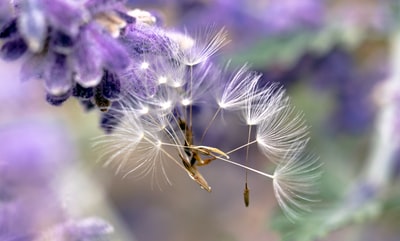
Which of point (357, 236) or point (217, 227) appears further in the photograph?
point (217, 227)

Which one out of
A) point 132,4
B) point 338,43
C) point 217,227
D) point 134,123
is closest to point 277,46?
point 338,43

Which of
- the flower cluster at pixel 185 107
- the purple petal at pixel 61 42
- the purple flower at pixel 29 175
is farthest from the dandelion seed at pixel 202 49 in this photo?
the purple flower at pixel 29 175

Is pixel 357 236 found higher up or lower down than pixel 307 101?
lower down

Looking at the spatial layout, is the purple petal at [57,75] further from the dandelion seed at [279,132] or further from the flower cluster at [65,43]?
the dandelion seed at [279,132]

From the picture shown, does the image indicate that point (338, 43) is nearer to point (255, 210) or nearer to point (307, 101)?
point (307, 101)

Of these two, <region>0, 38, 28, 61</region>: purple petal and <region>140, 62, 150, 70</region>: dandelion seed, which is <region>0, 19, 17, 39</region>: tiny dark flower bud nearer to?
<region>0, 38, 28, 61</region>: purple petal

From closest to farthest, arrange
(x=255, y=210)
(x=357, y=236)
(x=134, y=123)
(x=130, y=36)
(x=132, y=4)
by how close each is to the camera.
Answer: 1. (x=130, y=36)
2. (x=134, y=123)
3. (x=132, y=4)
4. (x=357, y=236)
5. (x=255, y=210)

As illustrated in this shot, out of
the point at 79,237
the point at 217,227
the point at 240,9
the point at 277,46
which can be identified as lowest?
the point at 79,237
